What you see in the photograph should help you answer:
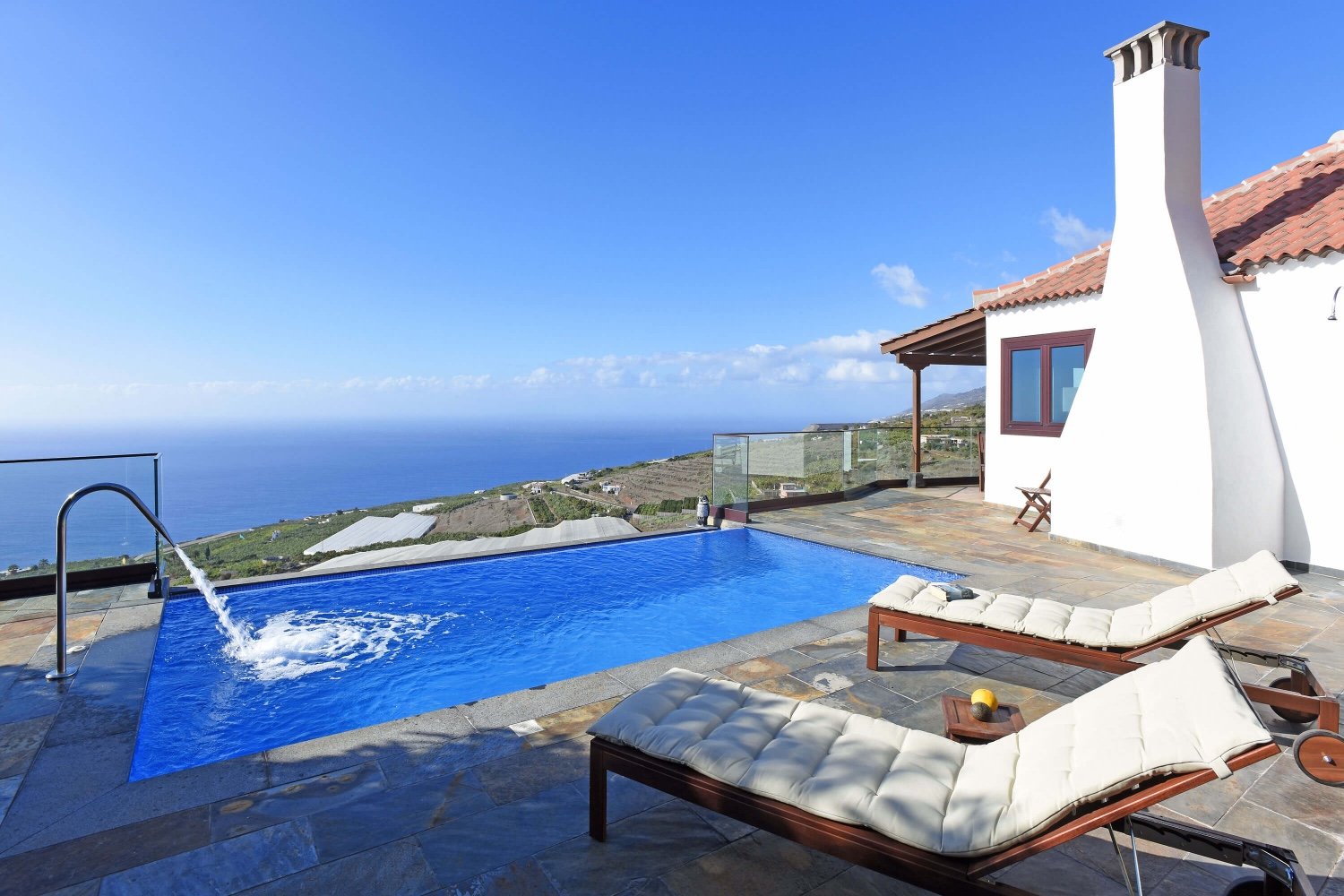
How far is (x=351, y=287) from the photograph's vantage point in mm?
46031

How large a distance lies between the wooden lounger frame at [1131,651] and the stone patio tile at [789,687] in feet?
1.87

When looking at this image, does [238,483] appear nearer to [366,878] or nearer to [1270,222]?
[366,878]

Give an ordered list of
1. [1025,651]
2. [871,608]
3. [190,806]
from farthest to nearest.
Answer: [871,608] → [1025,651] → [190,806]

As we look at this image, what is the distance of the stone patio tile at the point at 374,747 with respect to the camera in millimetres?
2961

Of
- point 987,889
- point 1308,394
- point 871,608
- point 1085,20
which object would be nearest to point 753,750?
point 987,889

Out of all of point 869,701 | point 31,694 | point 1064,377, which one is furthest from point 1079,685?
point 1064,377

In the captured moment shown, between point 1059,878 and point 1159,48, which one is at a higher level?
point 1159,48

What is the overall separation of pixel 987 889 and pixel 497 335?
67184 millimetres

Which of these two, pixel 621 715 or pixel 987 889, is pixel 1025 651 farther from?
pixel 621 715

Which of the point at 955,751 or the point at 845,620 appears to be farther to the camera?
the point at 845,620

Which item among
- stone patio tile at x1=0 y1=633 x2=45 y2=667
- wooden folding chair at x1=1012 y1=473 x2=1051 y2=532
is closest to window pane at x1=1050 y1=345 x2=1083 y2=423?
wooden folding chair at x1=1012 y1=473 x2=1051 y2=532

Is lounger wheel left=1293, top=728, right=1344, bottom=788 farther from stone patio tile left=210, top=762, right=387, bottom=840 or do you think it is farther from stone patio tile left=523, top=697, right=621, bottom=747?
stone patio tile left=210, top=762, right=387, bottom=840

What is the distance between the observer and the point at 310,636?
5840 mm

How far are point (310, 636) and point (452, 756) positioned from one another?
3638 millimetres
